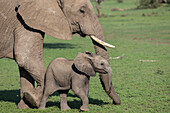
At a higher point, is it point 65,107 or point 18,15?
point 18,15

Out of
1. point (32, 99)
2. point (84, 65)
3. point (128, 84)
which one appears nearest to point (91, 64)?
point (84, 65)

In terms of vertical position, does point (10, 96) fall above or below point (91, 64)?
below

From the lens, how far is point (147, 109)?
636 cm

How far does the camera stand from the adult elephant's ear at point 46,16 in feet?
19.2

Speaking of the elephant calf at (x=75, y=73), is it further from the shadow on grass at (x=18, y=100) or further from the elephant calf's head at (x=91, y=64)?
the shadow on grass at (x=18, y=100)

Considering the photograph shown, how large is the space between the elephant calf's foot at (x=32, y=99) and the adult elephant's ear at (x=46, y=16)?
45.7 inches

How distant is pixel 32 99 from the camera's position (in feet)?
19.9

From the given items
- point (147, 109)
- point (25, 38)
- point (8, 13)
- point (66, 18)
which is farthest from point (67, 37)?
point (147, 109)

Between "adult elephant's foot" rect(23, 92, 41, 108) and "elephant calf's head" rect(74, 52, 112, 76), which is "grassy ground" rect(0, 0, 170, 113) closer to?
"adult elephant's foot" rect(23, 92, 41, 108)

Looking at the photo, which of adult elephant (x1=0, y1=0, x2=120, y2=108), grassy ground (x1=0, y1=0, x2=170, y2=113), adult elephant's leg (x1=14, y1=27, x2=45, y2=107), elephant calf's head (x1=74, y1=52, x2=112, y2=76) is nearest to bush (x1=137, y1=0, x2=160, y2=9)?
grassy ground (x1=0, y1=0, x2=170, y2=113)

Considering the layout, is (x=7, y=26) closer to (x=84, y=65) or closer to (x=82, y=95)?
(x=84, y=65)

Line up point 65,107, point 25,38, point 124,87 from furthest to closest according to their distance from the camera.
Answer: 1. point 124,87
2. point 65,107
3. point 25,38

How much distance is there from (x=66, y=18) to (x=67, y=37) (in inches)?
14.1

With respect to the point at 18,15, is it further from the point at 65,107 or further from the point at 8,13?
the point at 65,107
